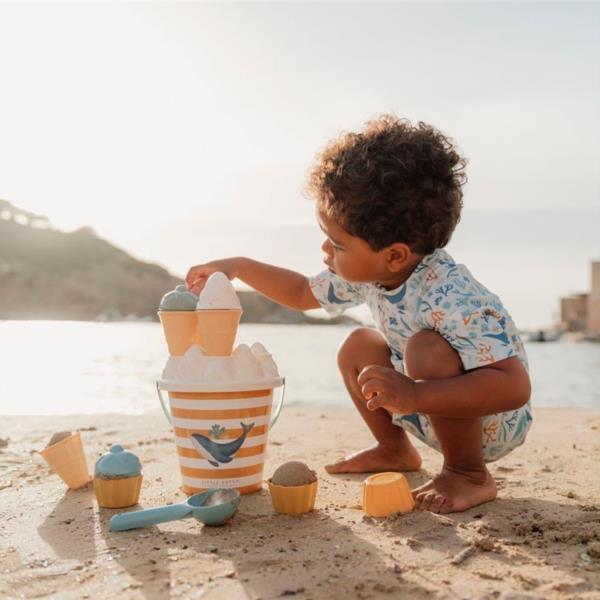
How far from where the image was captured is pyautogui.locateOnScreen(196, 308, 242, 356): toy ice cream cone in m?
2.02

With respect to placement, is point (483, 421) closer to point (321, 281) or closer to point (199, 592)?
point (321, 281)

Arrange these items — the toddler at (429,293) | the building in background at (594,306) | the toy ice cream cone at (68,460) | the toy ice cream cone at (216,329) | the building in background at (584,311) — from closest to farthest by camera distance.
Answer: the toddler at (429,293), the toy ice cream cone at (216,329), the toy ice cream cone at (68,460), the building in background at (594,306), the building in background at (584,311)

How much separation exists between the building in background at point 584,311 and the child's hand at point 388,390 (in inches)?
805

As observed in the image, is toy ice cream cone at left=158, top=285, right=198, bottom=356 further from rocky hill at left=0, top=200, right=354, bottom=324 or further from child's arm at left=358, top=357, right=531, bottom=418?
rocky hill at left=0, top=200, right=354, bottom=324

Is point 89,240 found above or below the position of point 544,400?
above

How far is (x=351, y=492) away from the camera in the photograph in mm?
2096

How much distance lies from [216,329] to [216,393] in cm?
19

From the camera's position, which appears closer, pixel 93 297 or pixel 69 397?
A: pixel 69 397

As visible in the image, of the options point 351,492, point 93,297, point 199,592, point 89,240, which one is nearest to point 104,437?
point 351,492

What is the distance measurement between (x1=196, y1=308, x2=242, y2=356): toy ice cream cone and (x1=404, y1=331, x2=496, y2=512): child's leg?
20.7 inches

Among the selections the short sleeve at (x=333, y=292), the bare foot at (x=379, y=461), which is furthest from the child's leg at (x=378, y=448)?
the short sleeve at (x=333, y=292)

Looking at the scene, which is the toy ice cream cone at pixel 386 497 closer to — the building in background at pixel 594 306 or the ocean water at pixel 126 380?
the ocean water at pixel 126 380

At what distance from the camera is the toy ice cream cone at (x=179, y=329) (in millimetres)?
2094

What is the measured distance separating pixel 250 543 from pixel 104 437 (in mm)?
1689
